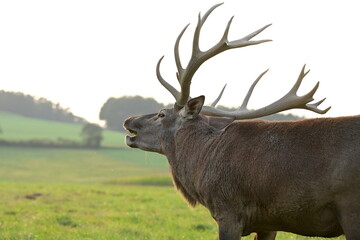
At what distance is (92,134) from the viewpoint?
56.2 metres

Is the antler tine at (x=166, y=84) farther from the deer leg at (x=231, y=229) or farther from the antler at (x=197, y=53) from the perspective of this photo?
the deer leg at (x=231, y=229)

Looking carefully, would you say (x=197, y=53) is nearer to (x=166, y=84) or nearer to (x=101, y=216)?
(x=166, y=84)

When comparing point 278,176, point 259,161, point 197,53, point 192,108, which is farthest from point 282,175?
point 197,53

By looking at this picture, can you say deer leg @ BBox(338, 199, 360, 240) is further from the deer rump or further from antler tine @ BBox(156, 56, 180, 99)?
antler tine @ BBox(156, 56, 180, 99)

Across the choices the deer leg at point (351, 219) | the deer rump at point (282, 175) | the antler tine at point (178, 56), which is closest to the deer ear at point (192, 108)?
the deer rump at point (282, 175)

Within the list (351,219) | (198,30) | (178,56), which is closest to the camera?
(351,219)

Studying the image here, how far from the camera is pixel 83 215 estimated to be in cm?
1433

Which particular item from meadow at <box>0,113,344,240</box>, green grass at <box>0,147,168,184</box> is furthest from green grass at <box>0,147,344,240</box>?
green grass at <box>0,147,168,184</box>

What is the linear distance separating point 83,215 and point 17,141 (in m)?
40.7

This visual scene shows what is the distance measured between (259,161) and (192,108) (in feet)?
4.74

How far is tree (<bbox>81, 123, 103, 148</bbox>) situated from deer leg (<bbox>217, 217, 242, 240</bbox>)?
4907 centimetres

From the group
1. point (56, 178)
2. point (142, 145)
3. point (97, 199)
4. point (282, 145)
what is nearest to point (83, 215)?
point (97, 199)

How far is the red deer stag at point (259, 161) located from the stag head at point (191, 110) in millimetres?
13

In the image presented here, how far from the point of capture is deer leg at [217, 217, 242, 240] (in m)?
6.20
